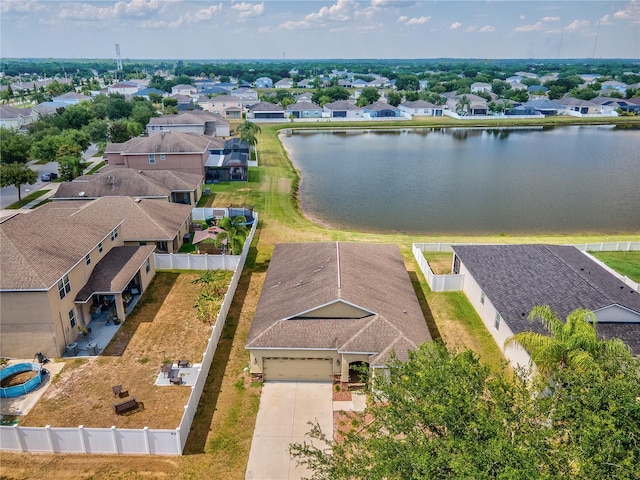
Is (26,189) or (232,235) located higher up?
(232,235)

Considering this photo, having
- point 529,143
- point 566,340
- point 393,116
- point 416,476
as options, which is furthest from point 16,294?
point 393,116

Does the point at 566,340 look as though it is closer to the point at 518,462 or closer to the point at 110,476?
the point at 518,462

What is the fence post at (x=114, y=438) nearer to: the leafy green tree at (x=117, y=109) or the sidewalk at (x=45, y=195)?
the sidewalk at (x=45, y=195)

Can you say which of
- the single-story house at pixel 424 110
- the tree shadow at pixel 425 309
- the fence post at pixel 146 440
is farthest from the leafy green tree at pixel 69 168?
the single-story house at pixel 424 110

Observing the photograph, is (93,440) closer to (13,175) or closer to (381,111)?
(13,175)

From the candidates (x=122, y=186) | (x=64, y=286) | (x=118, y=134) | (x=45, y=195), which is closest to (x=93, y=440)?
(x=64, y=286)


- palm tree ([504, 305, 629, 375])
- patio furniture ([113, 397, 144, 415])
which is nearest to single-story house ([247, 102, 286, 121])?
patio furniture ([113, 397, 144, 415])

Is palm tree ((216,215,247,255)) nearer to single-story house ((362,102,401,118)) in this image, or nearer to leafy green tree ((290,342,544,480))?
leafy green tree ((290,342,544,480))
